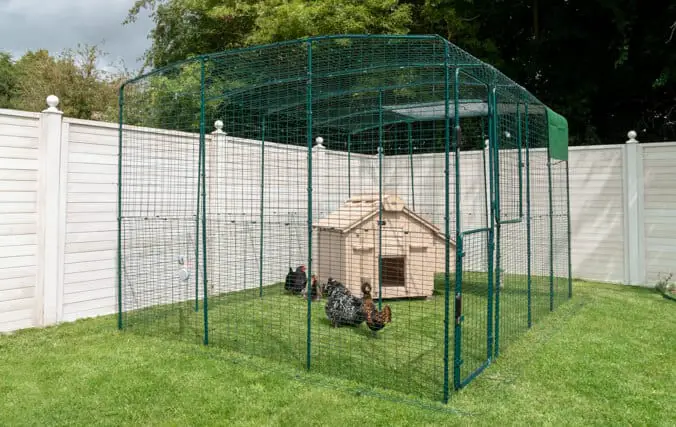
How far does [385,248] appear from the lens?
6.29 m

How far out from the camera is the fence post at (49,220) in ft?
15.5

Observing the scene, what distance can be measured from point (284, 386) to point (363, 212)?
10.5 feet

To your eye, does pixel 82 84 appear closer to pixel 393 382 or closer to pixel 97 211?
pixel 97 211

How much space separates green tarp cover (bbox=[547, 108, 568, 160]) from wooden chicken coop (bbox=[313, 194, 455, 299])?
1610 millimetres

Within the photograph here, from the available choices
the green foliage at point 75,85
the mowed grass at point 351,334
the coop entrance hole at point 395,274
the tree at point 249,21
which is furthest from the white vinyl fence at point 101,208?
the green foliage at point 75,85

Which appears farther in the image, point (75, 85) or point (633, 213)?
point (75, 85)

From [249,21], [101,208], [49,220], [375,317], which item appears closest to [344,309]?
[375,317]

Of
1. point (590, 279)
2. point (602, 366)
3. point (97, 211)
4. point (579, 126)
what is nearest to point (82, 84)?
point (97, 211)

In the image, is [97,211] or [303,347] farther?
[97,211]

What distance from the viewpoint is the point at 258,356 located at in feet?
13.1

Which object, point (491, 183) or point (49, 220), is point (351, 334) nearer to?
point (491, 183)

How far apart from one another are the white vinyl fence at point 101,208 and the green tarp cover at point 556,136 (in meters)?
1.39

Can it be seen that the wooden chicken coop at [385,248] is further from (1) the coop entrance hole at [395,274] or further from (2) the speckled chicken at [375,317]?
(2) the speckled chicken at [375,317]

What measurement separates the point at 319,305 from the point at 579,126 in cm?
831
